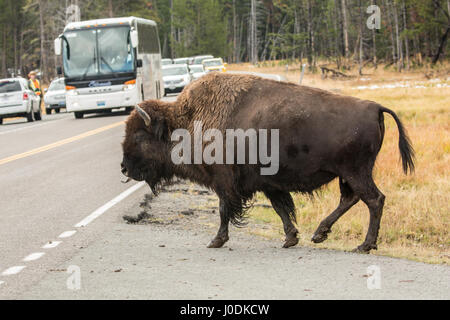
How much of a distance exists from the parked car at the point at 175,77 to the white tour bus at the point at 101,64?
1558 cm

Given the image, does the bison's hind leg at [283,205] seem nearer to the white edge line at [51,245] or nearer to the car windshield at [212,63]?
the white edge line at [51,245]

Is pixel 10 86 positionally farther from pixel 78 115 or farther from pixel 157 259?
pixel 157 259

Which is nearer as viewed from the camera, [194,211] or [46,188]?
[194,211]

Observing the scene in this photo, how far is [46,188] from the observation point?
12.0 metres

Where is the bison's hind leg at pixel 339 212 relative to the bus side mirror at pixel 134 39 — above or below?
below

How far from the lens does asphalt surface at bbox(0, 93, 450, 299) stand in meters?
5.57

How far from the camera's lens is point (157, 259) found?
6773mm

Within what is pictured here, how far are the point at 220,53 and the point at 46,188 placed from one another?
301ft

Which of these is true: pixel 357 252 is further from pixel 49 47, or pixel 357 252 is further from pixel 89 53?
pixel 49 47

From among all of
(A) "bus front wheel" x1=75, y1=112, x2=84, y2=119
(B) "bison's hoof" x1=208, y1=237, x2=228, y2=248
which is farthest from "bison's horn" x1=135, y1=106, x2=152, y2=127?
(A) "bus front wheel" x1=75, y1=112, x2=84, y2=119

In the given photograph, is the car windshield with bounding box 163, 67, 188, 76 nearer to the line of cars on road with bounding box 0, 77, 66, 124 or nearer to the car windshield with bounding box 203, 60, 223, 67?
the car windshield with bounding box 203, 60, 223, 67

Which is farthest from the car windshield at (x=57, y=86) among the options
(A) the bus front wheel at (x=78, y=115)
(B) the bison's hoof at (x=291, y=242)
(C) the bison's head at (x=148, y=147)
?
(B) the bison's hoof at (x=291, y=242)

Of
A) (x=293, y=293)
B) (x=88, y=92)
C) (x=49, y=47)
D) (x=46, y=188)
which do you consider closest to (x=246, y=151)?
(x=293, y=293)

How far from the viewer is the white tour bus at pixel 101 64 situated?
90.1ft
